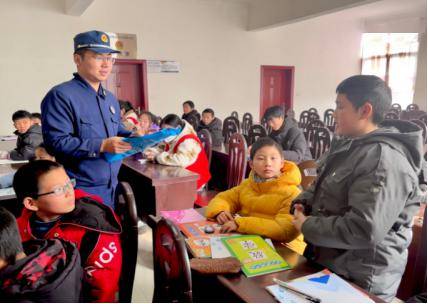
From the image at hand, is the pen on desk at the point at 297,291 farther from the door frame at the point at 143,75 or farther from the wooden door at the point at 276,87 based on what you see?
the wooden door at the point at 276,87

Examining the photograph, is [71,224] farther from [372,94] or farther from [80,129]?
[372,94]

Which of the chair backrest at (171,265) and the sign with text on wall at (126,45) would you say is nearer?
the chair backrest at (171,265)

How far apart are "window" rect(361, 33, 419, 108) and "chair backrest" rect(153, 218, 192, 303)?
8578 millimetres

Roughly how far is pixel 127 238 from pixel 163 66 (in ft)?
19.6

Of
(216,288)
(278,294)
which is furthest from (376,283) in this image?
(216,288)

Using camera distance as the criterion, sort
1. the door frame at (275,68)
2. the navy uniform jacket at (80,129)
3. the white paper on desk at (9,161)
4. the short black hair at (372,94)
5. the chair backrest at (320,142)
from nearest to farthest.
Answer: the short black hair at (372,94) → the navy uniform jacket at (80,129) → the white paper on desk at (9,161) → the chair backrest at (320,142) → the door frame at (275,68)

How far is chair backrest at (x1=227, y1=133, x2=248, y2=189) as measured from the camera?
259 centimetres

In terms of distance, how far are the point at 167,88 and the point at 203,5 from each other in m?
1.97

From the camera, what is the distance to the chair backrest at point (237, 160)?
2594mm

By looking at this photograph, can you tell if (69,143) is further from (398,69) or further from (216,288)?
(398,69)

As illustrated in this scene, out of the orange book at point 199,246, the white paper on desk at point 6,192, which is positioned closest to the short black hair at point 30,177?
the orange book at point 199,246

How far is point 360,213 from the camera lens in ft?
3.18

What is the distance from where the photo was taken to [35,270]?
827 mm

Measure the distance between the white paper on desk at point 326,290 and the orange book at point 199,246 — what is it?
28 cm
